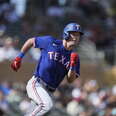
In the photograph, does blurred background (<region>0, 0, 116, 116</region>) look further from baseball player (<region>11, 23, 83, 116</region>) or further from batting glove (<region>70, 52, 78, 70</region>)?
batting glove (<region>70, 52, 78, 70</region>)

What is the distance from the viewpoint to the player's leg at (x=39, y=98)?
1037 centimetres

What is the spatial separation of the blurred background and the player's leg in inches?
144

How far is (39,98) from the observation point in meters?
10.5

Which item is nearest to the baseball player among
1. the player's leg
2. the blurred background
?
the player's leg

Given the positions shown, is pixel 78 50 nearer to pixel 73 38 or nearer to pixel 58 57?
pixel 58 57

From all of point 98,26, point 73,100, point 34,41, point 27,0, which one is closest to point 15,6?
point 27,0

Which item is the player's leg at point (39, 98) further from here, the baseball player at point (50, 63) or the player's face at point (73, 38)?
the player's face at point (73, 38)

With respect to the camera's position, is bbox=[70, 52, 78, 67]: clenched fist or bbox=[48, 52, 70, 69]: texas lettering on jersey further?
bbox=[48, 52, 70, 69]: texas lettering on jersey

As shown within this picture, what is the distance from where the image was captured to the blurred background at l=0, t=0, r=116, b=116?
50.8ft

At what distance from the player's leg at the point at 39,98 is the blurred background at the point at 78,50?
365 centimetres

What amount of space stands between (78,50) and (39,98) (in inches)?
326

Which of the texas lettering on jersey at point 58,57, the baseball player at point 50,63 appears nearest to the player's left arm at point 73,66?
the baseball player at point 50,63

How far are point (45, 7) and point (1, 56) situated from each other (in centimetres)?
384

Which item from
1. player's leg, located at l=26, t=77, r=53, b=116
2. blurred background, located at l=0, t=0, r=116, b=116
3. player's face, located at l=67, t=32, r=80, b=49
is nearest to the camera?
player's leg, located at l=26, t=77, r=53, b=116
